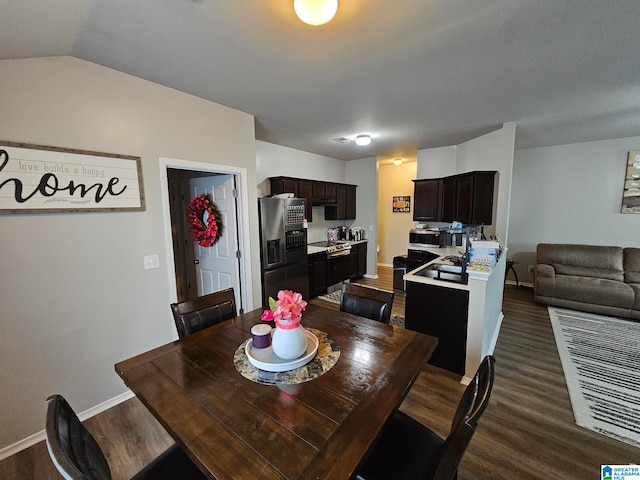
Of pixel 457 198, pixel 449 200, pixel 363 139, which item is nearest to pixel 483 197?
pixel 457 198

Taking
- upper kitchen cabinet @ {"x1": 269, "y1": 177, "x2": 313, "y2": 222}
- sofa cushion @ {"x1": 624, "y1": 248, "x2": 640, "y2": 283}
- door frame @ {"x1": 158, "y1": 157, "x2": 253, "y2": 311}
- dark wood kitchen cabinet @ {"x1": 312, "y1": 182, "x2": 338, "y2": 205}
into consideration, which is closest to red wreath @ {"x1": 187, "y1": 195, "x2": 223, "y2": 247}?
door frame @ {"x1": 158, "y1": 157, "x2": 253, "y2": 311}

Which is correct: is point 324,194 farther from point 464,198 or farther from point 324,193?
point 464,198

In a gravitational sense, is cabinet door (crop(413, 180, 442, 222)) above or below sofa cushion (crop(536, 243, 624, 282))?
above

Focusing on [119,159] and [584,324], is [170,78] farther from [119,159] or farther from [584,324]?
[584,324]

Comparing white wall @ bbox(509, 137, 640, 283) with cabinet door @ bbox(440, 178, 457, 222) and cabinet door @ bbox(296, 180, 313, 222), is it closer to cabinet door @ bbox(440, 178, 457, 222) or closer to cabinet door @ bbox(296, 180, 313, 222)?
cabinet door @ bbox(440, 178, 457, 222)

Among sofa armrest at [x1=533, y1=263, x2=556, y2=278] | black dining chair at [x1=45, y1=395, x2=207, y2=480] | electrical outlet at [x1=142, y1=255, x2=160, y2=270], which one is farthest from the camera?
sofa armrest at [x1=533, y1=263, x2=556, y2=278]

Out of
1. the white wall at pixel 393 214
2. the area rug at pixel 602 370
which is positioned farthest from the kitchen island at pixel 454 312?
the white wall at pixel 393 214

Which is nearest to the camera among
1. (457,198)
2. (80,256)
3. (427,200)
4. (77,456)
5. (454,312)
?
(77,456)

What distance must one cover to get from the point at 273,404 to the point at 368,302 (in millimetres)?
1170

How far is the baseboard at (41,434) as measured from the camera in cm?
177

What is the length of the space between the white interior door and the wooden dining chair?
1.61 metres

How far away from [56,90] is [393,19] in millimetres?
2314

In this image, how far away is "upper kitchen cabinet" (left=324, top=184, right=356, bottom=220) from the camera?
18.4 ft

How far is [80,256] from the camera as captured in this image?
6.50 feet
